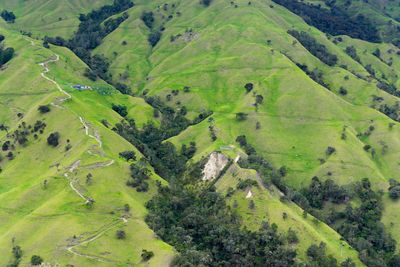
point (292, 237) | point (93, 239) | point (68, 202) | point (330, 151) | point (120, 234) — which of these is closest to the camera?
point (93, 239)

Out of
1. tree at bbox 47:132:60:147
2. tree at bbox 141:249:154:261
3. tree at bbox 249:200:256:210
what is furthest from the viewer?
tree at bbox 47:132:60:147

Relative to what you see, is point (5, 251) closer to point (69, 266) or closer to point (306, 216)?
point (69, 266)

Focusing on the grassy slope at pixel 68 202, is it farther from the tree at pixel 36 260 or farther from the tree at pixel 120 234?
the tree at pixel 36 260

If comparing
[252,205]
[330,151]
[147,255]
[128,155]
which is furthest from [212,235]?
[330,151]

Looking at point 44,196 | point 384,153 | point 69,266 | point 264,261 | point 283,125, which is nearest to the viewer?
point 69,266

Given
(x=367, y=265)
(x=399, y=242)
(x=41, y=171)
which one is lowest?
(x=399, y=242)

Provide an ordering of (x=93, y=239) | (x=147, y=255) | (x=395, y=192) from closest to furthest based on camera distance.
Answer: (x=147, y=255)
(x=93, y=239)
(x=395, y=192)

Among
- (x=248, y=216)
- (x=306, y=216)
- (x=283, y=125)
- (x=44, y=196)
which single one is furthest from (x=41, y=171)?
(x=283, y=125)

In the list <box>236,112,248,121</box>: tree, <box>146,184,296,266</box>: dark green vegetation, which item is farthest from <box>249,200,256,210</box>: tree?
<box>236,112,248,121</box>: tree

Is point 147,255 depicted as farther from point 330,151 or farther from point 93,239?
point 330,151

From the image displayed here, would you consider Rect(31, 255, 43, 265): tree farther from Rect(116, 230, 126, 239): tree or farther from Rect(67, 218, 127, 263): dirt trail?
Rect(116, 230, 126, 239): tree

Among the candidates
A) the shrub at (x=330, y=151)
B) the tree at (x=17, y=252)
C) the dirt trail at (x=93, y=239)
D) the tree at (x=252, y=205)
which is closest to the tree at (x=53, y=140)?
the dirt trail at (x=93, y=239)
